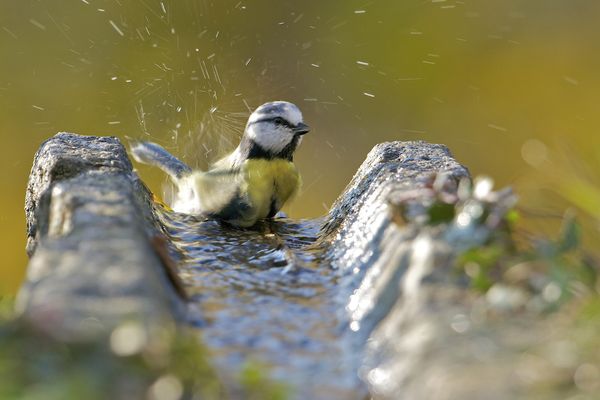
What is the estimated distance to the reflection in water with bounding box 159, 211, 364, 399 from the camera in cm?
179

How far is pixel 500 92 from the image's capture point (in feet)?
18.7

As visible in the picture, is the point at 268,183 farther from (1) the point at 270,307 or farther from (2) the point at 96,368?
(2) the point at 96,368

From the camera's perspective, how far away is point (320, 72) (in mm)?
5859

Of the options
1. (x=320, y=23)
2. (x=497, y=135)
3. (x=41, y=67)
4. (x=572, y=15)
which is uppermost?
(x=41, y=67)

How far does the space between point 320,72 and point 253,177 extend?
7.88 feet

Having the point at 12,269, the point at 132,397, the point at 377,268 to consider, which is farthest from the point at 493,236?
the point at 12,269

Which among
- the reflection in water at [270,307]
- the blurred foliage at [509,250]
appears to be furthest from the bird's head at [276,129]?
the blurred foliage at [509,250]

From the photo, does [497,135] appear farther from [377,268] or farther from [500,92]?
[377,268]

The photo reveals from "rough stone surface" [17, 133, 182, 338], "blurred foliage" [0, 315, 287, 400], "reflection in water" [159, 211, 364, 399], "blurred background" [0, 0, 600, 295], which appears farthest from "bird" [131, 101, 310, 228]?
"blurred foliage" [0, 315, 287, 400]

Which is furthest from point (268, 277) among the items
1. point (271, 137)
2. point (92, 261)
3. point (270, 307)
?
point (271, 137)

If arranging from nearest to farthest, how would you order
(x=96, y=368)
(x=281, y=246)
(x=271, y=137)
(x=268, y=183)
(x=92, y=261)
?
1. (x=96, y=368)
2. (x=92, y=261)
3. (x=281, y=246)
4. (x=268, y=183)
5. (x=271, y=137)

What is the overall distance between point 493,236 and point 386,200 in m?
0.65

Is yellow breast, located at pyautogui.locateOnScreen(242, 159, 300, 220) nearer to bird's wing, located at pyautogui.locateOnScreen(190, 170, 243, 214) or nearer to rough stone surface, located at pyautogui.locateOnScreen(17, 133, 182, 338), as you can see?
bird's wing, located at pyautogui.locateOnScreen(190, 170, 243, 214)

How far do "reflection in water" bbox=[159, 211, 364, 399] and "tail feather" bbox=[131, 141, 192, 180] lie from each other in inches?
41.8
